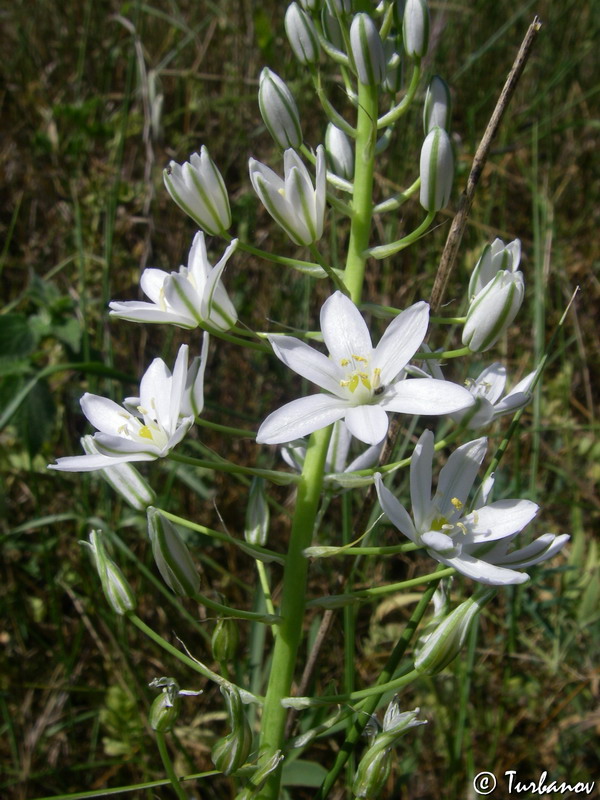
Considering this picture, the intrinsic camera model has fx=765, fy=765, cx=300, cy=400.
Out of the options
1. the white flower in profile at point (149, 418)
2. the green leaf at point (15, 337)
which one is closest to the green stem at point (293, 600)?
the white flower in profile at point (149, 418)

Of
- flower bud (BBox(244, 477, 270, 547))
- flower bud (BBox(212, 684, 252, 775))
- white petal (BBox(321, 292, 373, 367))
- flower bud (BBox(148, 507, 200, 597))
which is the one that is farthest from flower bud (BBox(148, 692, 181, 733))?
white petal (BBox(321, 292, 373, 367))

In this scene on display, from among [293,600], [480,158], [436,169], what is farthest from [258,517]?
[480,158]

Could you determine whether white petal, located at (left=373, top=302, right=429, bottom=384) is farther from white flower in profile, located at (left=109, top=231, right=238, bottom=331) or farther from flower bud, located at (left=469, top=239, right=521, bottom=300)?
white flower in profile, located at (left=109, top=231, right=238, bottom=331)

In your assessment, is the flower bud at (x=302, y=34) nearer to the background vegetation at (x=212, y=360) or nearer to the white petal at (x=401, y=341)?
the white petal at (x=401, y=341)

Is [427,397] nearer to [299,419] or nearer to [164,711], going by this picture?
[299,419]

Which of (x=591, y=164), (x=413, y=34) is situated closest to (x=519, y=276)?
(x=413, y=34)

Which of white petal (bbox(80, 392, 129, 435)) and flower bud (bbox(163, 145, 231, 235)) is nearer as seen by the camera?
flower bud (bbox(163, 145, 231, 235))
